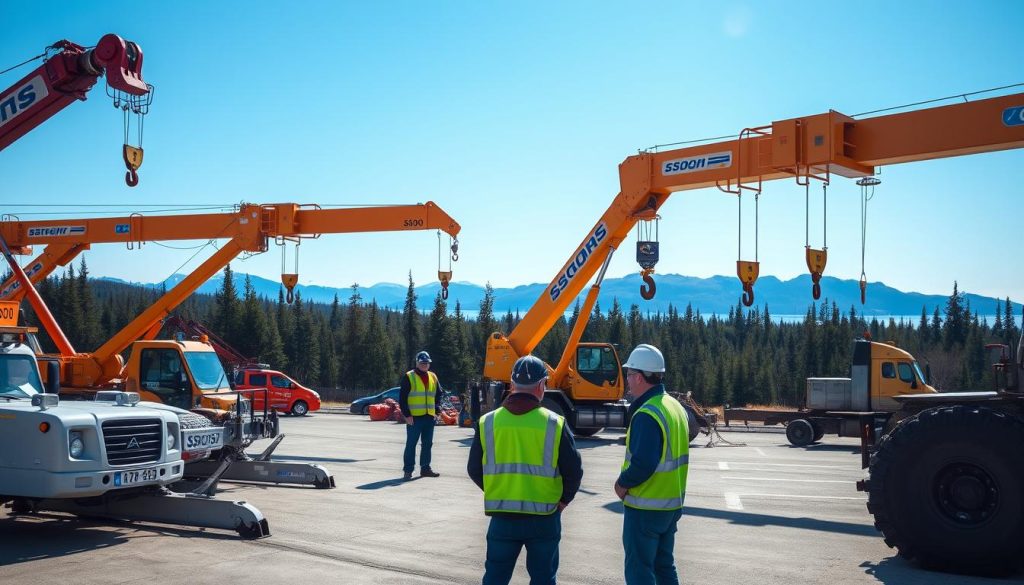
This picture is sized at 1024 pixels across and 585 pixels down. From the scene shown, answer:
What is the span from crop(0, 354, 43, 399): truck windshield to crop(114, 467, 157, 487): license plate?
1955mm

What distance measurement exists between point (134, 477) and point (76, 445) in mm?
675

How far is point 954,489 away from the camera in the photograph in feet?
26.3

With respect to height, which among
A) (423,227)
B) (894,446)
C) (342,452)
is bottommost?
(342,452)

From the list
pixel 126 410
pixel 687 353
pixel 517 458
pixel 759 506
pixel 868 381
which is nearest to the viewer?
pixel 517 458

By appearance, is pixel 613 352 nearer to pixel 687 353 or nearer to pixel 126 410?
pixel 126 410

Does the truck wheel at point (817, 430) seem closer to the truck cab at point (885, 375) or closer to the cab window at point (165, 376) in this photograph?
the truck cab at point (885, 375)

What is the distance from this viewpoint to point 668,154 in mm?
17109

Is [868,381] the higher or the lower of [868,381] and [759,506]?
the higher

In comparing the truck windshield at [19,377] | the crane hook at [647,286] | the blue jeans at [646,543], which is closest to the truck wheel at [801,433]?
Answer: the crane hook at [647,286]

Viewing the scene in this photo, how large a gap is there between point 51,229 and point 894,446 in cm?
2145

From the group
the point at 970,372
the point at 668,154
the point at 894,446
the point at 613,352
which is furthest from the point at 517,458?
the point at 970,372

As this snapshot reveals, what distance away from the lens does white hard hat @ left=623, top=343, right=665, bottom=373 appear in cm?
589

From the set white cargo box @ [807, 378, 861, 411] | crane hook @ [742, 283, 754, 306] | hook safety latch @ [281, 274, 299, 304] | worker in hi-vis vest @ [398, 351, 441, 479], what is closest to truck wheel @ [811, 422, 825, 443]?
white cargo box @ [807, 378, 861, 411]

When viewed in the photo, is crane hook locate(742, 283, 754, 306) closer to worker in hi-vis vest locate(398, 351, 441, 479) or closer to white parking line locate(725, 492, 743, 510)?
white parking line locate(725, 492, 743, 510)
